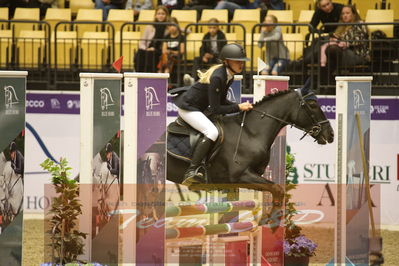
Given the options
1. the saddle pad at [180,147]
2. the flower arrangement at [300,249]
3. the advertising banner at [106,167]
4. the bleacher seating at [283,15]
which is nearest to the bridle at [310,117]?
the saddle pad at [180,147]

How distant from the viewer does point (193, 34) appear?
12016 mm

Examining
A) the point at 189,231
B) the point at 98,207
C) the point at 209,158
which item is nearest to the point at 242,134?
the point at 209,158

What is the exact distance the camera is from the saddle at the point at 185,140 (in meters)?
7.81

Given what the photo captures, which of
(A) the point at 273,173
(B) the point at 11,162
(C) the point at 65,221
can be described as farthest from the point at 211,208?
(B) the point at 11,162

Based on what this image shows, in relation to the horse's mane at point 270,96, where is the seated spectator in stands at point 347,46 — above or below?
above

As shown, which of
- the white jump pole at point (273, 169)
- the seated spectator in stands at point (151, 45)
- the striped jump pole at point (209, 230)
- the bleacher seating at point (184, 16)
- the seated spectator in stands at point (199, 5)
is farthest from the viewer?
the seated spectator in stands at point (199, 5)

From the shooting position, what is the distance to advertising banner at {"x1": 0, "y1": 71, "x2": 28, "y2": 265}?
6.31m

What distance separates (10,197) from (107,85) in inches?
39.2

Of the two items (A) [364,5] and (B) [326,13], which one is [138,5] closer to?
(B) [326,13]

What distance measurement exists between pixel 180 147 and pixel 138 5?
561cm

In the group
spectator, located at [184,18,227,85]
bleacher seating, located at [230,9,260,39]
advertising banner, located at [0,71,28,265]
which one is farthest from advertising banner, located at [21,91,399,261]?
advertising banner, located at [0,71,28,265]

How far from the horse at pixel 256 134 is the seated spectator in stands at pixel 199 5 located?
5200 millimetres

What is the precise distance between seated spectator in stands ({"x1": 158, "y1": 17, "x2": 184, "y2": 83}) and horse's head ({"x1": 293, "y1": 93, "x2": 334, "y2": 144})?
3580 millimetres

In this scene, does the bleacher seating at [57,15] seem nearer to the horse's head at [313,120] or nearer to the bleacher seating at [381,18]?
the bleacher seating at [381,18]
